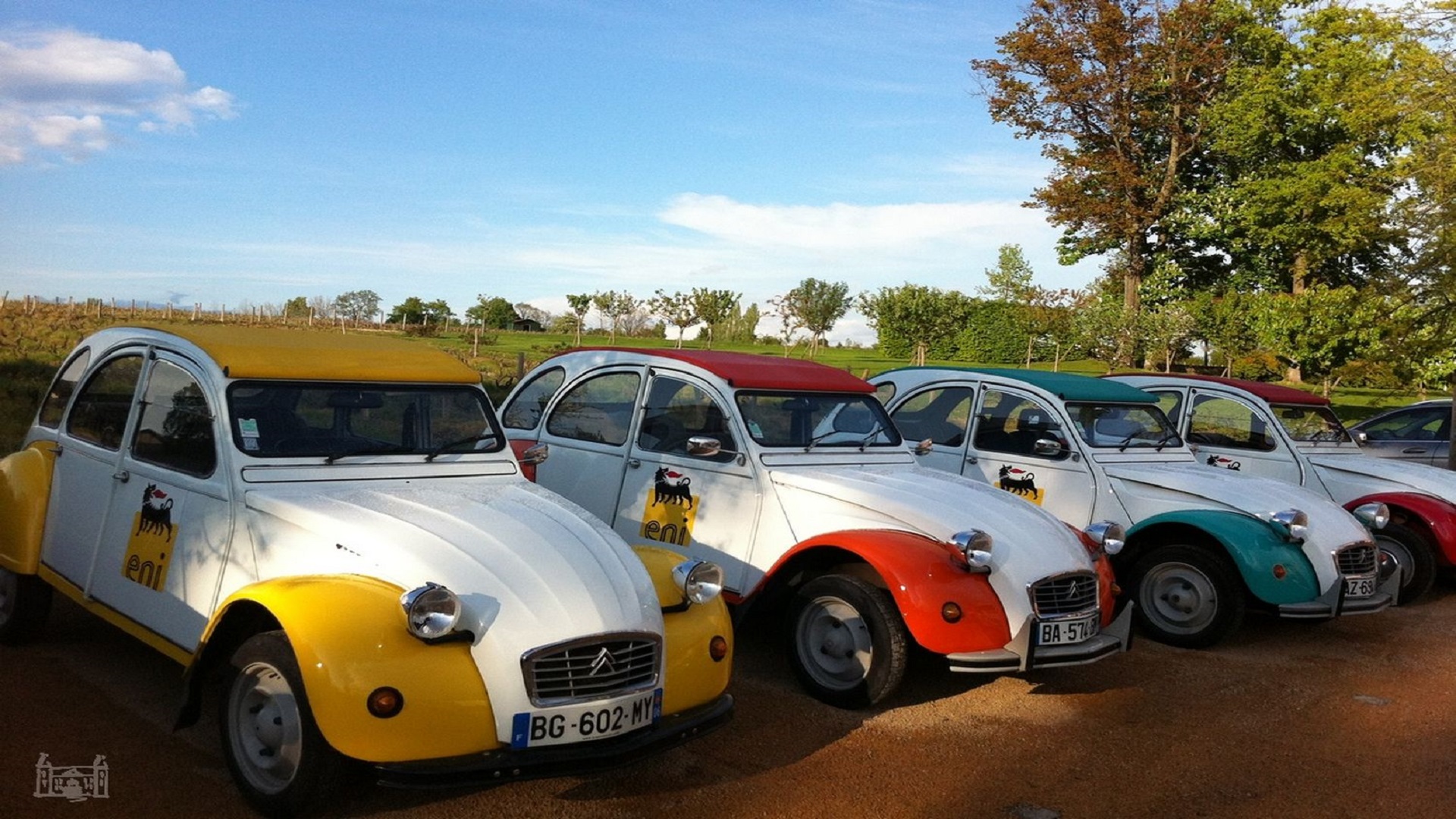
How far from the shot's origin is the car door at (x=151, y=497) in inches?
194

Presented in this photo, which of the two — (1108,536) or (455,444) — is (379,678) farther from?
(1108,536)

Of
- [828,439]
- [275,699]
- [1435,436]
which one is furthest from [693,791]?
[1435,436]

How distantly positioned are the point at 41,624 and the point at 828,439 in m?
4.66

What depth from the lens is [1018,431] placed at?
8992 millimetres

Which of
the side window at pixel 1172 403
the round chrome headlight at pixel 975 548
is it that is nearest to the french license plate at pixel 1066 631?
the round chrome headlight at pixel 975 548

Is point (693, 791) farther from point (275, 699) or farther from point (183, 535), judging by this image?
point (183, 535)

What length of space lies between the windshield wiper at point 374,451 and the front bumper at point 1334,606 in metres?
5.97

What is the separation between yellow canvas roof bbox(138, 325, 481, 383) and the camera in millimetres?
5230

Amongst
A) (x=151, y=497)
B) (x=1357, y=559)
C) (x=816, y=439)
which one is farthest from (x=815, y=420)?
(x=1357, y=559)

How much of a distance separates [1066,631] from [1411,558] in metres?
6.11

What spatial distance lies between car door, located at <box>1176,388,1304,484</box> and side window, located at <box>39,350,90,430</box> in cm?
896

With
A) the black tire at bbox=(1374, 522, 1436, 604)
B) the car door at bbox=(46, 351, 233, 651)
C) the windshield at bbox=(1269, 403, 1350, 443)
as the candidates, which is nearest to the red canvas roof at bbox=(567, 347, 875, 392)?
the car door at bbox=(46, 351, 233, 651)

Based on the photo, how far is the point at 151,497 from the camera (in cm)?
527

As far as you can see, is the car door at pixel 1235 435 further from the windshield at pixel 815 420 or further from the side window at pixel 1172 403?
the windshield at pixel 815 420
